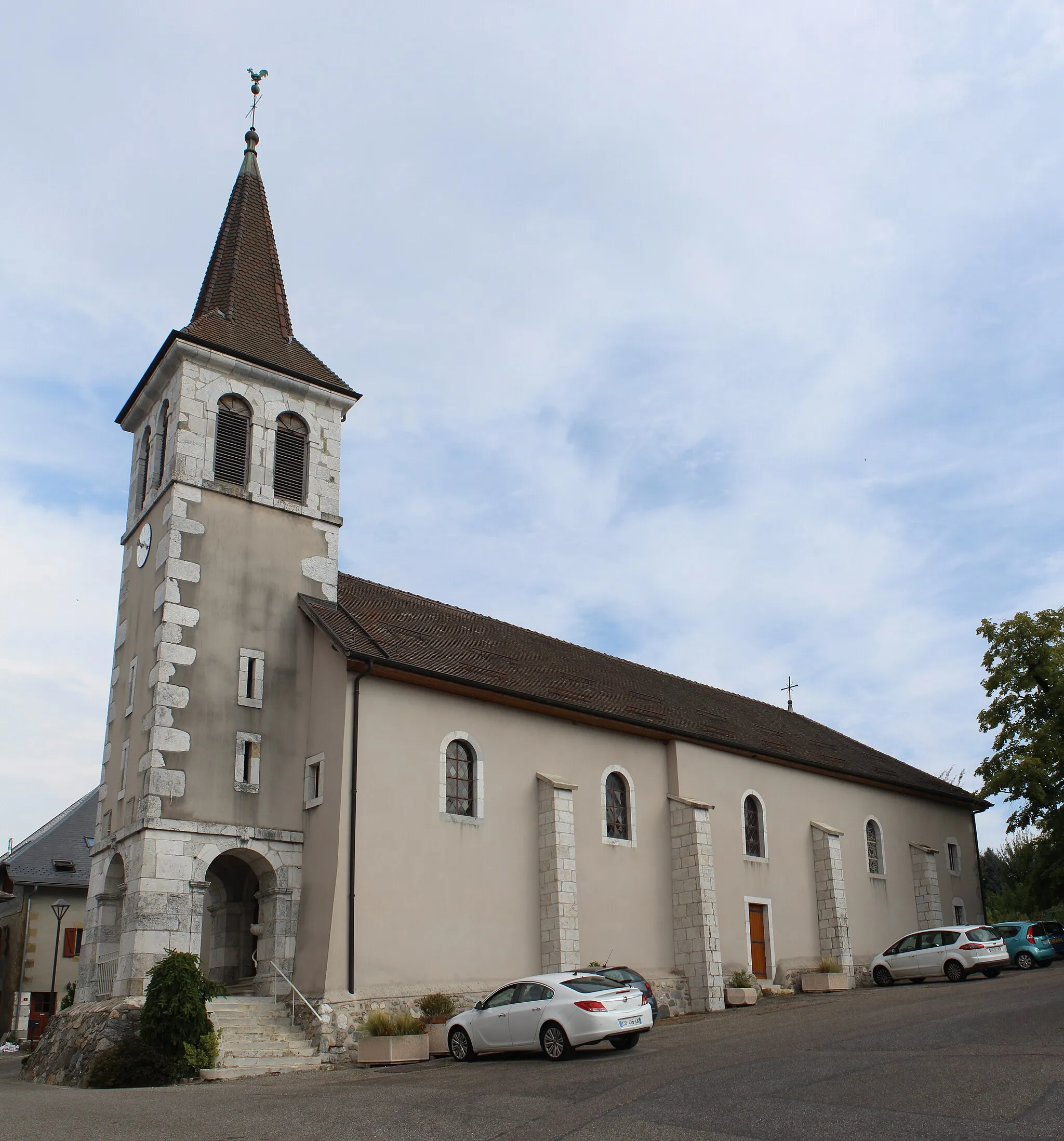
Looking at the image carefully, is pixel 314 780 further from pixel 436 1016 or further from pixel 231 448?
pixel 231 448

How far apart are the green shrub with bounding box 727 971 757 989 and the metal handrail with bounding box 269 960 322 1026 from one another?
33.4 feet

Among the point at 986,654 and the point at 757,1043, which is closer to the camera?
the point at 757,1043

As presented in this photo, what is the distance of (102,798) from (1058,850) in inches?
1034

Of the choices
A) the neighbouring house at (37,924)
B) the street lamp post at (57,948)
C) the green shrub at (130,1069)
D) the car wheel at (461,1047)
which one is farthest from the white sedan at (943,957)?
the neighbouring house at (37,924)

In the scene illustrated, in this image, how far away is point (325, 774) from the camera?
19703 millimetres

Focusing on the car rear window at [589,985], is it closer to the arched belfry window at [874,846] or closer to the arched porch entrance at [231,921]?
the arched porch entrance at [231,921]

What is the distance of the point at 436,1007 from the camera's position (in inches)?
726

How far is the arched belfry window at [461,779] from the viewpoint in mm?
20891

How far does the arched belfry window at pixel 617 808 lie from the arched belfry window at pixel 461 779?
149 inches

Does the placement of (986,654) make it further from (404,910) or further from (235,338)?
(235,338)

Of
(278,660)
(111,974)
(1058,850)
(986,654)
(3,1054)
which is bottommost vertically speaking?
(3,1054)

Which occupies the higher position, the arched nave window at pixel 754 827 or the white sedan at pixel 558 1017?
the arched nave window at pixel 754 827

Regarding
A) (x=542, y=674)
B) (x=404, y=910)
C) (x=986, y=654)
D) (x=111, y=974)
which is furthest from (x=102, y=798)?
(x=986, y=654)

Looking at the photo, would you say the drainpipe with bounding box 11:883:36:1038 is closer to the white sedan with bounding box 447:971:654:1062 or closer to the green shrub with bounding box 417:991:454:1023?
the green shrub with bounding box 417:991:454:1023
